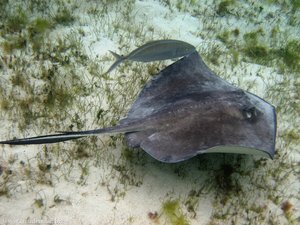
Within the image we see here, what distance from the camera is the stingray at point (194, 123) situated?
3.35 meters

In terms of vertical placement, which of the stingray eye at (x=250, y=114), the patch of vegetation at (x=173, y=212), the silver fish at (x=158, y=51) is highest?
the silver fish at (x=158, y=51)

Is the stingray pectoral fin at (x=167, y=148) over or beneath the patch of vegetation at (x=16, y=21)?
over

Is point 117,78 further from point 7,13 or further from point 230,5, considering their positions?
point 230,5

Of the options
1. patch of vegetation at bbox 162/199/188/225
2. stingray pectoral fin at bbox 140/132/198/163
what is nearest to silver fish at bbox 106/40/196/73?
stingray pectoral fin at bbox 140/132/198/163

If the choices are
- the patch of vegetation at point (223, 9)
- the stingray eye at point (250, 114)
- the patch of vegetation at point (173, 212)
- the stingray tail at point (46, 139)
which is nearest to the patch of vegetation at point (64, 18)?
the patch of vegetation at point (223, 9)

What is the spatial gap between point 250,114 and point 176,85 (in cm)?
111

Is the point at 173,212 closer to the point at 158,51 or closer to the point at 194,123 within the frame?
the point at 194,123

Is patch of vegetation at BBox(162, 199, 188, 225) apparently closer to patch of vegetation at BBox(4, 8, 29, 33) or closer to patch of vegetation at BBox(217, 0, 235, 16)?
patch of vegetation at BBox(4, 8, 29, 33)

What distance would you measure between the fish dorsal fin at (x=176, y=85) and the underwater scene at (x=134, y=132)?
0.02 m

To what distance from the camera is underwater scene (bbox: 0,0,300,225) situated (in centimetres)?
344

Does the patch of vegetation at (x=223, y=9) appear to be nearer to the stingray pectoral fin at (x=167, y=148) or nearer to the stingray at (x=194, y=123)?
the stingray at (x=194, y=123)

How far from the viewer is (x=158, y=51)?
4262mm

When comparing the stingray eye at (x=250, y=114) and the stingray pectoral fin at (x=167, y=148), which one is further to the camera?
the stingray eye at (x=250, y=114)

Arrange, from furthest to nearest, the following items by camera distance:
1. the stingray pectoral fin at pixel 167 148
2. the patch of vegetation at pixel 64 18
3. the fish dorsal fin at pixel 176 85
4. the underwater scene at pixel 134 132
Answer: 1. the patch of vegetation at pixel 64 18
2. the fish dorsal fin at pixel 176 85
3. the underwater scene at pixel 134 132
4. the stingray pectoral fin at pixel 167 148
